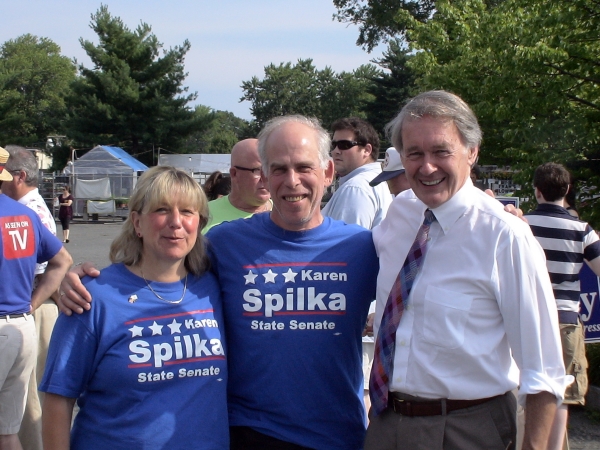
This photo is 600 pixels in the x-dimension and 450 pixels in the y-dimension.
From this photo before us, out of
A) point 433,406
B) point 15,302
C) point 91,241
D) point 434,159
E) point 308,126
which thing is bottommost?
point 91,241

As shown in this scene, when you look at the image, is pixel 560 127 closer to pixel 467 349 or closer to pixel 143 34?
pixel 467 349

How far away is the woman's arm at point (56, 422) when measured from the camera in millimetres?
2287

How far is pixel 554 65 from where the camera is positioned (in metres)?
6.91

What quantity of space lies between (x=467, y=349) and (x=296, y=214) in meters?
0.80

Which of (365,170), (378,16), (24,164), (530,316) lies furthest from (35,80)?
(530,316)

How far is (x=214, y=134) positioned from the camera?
80250 millimetres

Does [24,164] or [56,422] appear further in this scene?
[24,164]

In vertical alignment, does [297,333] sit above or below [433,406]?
above

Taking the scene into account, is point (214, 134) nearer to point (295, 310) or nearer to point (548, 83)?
point (548, 83)

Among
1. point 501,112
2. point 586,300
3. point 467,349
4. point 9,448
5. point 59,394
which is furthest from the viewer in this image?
point 501,112

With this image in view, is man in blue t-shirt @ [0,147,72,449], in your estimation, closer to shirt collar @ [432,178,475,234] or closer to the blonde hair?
the blonde hair

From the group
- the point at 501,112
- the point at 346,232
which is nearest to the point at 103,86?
the point at 501,112

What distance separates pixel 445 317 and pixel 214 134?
79.6 meters

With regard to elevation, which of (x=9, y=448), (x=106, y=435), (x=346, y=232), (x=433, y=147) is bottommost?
(x=9, y=448)
